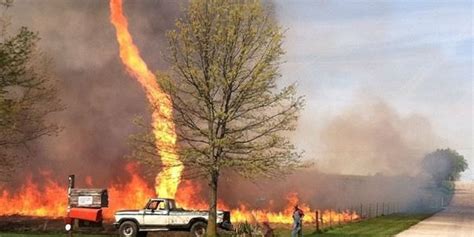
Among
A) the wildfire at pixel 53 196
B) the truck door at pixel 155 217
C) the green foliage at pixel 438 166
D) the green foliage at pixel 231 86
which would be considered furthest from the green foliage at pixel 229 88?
the green foliage at pixel 438 166

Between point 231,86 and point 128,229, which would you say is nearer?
point 231,86

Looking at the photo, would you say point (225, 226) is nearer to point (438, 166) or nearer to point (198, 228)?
point (198, 228)

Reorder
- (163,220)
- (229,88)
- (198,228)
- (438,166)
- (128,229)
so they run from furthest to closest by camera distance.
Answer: (438,166), (128,229), (163,220), (198,228), (229,88)

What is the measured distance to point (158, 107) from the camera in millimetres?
27859

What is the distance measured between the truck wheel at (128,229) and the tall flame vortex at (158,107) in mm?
2953

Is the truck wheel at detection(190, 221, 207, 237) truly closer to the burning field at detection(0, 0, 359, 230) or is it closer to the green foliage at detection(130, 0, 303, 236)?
the green foliage at detection(130, 0, 303, 236)

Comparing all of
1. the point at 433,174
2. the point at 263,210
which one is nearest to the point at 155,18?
the point at 263,210

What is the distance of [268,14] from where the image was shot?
1125 inches

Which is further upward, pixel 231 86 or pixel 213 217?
pixel 231 86

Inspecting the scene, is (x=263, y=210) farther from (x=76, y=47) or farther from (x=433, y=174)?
(x=433, y=174)

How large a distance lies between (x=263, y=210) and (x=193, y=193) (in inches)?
218

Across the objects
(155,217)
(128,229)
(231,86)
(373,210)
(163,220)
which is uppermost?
(231,86)

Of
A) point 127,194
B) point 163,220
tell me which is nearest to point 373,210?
point 127,194

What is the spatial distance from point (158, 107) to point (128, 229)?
6.19 m
